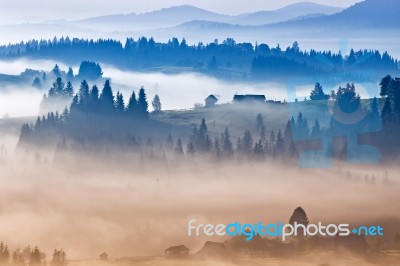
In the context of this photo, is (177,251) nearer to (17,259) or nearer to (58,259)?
(58,259)

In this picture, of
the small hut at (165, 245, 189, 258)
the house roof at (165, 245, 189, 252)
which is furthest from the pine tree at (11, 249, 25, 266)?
the house roof at (165, 245, 189, 252)

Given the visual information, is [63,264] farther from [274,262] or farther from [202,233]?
[202,233]

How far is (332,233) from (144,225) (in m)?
47.4

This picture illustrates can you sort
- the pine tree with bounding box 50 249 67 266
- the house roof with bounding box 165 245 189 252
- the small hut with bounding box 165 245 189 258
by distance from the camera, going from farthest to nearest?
the house roof with bounding box 165 245 189 252
the small hut with bounding box 165 245 189 258
the pine tree with bounding box 50 249 67 266

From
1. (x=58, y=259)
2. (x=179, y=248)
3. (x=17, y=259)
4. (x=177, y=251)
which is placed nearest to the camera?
(x=58, y=259)

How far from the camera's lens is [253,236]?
16350cm

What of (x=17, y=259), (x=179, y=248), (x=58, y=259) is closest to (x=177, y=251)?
(x=179, y=248)

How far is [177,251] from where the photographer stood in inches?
6063

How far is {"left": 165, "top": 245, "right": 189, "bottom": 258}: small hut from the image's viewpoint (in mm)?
150613

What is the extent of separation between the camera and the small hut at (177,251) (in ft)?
494

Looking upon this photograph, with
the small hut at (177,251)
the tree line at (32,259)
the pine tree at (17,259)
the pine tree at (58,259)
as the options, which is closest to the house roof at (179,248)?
the small hut at (177,251)

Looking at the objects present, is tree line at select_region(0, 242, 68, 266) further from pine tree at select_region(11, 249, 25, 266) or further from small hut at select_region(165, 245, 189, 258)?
small hut at select_region(165, 245, 189, 258)

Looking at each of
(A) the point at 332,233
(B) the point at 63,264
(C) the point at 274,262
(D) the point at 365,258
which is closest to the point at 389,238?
(A) the point at 332,233

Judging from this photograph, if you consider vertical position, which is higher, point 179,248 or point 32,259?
point 32,259
